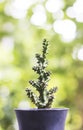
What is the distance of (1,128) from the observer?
116 inches

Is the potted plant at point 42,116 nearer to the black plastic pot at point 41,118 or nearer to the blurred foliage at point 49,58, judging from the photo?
the black plastic pot at point 41,118

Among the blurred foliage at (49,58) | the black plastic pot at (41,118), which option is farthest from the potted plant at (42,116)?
the blurred foliage at (49,58)

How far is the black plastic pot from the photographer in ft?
3.24

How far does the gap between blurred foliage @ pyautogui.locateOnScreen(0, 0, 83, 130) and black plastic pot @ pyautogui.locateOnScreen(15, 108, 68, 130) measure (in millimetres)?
2136

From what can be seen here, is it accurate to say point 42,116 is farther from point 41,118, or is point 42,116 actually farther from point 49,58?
point 49,58

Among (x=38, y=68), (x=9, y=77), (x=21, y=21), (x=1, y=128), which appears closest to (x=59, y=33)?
(x=21, y=21)

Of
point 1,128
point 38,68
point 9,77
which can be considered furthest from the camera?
point 9,77

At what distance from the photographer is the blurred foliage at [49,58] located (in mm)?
3238

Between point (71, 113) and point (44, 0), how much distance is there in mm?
1048

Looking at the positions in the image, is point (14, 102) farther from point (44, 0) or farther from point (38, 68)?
point (38, 68)

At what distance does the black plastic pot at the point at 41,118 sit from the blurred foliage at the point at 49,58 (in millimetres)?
2136

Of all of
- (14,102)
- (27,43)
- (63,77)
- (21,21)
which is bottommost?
(14,102)

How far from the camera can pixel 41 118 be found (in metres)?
0.99

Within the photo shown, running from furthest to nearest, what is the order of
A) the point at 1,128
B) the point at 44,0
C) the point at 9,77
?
1. the point at 44,0
2. the point at 9,77
3. the point at 1,128
